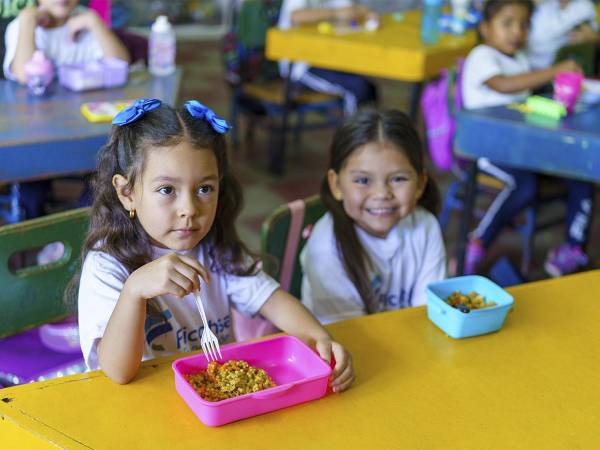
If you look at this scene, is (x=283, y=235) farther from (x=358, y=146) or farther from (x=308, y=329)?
(x=308, y=329)

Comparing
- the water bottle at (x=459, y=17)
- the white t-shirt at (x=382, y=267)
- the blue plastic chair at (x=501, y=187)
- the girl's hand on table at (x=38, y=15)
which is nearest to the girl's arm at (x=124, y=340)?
the white t-shirt at (x=382, y=267)

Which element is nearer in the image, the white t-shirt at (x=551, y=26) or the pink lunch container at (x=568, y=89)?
the pink lunch container at (x=568, y=89)

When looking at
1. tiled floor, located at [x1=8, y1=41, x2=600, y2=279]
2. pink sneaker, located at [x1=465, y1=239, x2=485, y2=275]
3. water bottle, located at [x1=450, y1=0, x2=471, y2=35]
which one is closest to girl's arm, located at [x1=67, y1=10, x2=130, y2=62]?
tiled floor, located at [x1=8, y1=41, x2=600, y2=279]

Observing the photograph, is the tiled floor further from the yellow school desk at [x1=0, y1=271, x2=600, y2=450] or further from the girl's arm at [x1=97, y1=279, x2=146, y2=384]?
the girl's arm at [x1=97, y1=279, x2=146, y2=384]

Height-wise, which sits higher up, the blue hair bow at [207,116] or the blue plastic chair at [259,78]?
the blue hair bow at [207,116]

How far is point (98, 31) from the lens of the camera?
2887mm

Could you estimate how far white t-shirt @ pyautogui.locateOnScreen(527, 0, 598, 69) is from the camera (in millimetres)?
4184

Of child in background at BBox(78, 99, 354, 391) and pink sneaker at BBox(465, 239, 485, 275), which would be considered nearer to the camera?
child in background at BBox(78, 99, 354, 391)

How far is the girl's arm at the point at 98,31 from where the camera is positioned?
289cm

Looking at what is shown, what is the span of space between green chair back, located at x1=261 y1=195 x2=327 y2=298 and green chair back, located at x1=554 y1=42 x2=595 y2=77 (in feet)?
6.56

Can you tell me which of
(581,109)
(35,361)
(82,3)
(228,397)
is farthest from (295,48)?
(228,397)

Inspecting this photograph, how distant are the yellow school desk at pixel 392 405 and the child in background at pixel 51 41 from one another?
1732 millimetres

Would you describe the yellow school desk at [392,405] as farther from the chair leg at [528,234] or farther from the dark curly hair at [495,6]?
the dark curly hair at [495,6]

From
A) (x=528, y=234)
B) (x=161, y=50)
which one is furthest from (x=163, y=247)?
(x=528, y=234)
